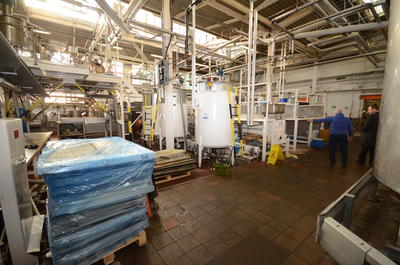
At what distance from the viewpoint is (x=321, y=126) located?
8750mm

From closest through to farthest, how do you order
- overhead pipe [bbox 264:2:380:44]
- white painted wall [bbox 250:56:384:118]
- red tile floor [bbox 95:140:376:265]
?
red tile floor [bbox 95:140:376:265]
overhead pipe [bbox 264:2:380:44]
white painted wall [bbox 250:56:384:118]

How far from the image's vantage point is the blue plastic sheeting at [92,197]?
1468mm

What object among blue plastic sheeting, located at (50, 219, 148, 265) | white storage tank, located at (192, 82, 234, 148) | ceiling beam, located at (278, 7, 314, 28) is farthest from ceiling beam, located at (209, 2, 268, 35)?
blue plastic sheeting, located at (50, 219, 148, 265)

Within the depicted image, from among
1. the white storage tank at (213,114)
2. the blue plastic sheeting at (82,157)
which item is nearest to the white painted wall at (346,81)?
the white storage tank at (213,114)

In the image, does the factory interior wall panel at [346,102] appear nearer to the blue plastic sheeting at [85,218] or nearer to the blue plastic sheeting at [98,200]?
the blue plastic sheeting at [98,200]

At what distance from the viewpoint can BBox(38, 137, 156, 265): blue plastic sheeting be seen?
1.47m

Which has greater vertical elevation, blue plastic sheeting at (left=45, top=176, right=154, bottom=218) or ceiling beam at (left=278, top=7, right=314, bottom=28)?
ceiling beam at (left=278, top=7, right=314, bottom=28)

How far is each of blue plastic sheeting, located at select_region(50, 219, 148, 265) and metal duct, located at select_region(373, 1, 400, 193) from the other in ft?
8.07

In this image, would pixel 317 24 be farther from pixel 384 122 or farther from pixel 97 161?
pixel 97 161

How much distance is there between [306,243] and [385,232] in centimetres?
126

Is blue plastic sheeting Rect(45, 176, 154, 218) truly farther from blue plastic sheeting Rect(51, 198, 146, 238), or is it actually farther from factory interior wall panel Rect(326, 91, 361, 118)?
factory interior wall panel Rect(326, 91, 361, 118)

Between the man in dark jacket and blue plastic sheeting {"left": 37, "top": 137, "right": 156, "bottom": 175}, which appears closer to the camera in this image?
blue plastic sheeting {"left": 37, "top": 137, "right": 156, "bottom": 175}

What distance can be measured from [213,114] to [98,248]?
379 centimetres

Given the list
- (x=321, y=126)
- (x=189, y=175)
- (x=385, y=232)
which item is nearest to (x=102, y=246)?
(x=189, y=175)
